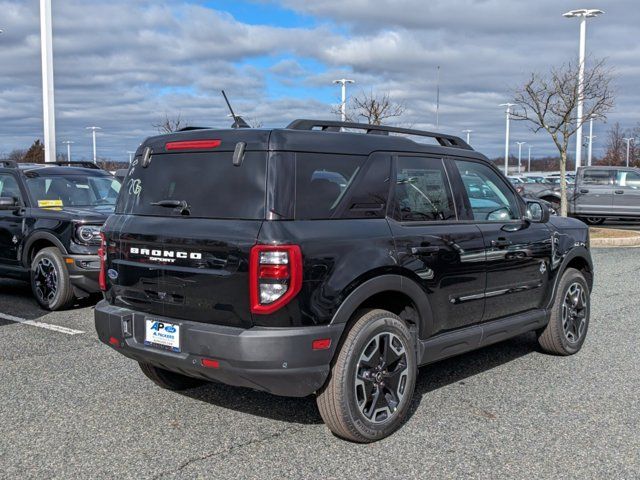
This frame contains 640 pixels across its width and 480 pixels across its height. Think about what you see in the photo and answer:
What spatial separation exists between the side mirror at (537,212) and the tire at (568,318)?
68cm


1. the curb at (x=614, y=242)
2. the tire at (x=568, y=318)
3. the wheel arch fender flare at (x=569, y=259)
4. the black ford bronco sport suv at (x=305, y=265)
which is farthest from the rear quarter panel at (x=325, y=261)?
the curb at (x=614, y=242)

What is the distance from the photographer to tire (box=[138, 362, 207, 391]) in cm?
484

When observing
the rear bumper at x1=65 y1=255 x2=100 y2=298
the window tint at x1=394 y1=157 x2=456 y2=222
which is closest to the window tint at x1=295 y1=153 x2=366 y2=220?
the window tint at x1=394 y1=157 x2=456 y2=222

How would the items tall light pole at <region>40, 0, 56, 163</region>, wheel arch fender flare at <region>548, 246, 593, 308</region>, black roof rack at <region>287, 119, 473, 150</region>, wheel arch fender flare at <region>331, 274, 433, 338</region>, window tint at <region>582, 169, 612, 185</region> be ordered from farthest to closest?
window tint at <region>582, 169, 612, 185</region> → tall light pole at <region>40, 0, 56, 163</region> → wheel arch fender flare at <region>548, 246, 593, 308</region> → black roof rack at <region>287, 119, 473, 150</region> → wheel arch fender flare at <region>331, 274, 433, 338</region>

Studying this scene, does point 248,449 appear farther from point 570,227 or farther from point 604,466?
point 570,227

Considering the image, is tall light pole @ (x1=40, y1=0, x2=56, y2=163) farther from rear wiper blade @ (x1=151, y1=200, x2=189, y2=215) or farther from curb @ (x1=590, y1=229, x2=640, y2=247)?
rear wiper blade @ (x1=151, y1=200, x2=189, y2=215)

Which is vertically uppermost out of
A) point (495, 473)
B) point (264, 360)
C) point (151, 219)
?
point (151, 219)

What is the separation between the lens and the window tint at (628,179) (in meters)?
20.1

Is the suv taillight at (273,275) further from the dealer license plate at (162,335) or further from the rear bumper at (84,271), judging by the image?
the rear bumper at (84,271)

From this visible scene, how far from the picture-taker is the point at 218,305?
375 cm

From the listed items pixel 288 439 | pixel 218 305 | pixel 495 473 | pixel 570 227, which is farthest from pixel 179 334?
pixel 570 227

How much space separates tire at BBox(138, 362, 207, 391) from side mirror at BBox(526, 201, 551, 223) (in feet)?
9.69

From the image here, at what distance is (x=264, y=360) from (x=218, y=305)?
41cm

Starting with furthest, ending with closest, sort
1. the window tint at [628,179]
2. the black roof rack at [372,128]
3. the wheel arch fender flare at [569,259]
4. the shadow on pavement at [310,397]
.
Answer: the window tint at [628,179] < the wheel arch fender flare at [569,259] < the shadow on pavement at [310,397] < the black roof rack at [372,128]
